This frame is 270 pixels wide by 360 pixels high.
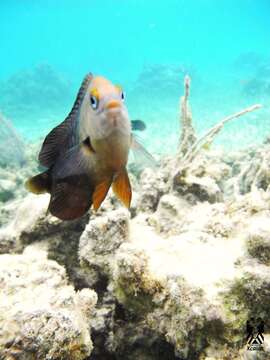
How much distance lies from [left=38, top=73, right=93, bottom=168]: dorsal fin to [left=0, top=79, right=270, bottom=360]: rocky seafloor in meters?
0.93

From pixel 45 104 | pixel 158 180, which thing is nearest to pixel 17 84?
pixel 45 104

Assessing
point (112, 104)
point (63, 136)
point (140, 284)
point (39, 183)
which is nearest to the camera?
point (112, 104)

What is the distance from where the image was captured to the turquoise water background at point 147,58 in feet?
80.1

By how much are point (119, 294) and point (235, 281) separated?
833 mm

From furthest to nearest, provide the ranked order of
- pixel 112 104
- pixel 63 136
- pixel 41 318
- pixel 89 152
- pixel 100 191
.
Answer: pixel 41 318 < pixel 63 136 < pixel 100 191 < pixel 89 152 < pixel 112 104

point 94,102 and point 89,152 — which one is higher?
point 94,102

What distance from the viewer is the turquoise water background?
24422mm

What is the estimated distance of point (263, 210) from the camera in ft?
10.00

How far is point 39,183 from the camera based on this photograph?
151cm

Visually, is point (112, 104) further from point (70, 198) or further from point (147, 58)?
point (147, 58)

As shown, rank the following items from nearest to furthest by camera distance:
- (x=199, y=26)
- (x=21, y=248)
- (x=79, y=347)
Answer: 1. (x=79, y=347)
2. (x=21, y=248)
3. (x=199, y=26)

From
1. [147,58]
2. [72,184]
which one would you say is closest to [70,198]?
[72,184]

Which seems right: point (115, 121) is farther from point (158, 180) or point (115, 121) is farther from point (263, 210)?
point (158, 180)

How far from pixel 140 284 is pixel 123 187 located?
1.21 m
